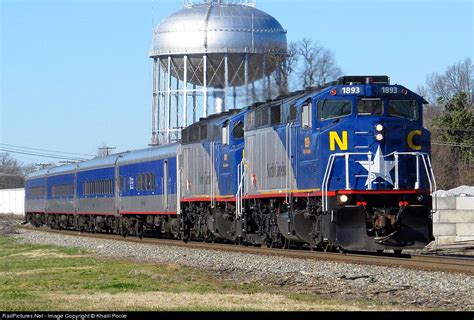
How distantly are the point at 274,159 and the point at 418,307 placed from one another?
13.2 meters

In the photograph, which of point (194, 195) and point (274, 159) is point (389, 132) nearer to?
point (274, 159)

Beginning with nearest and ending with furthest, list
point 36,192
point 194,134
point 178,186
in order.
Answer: point 194,134, point 178,186, point 36,192

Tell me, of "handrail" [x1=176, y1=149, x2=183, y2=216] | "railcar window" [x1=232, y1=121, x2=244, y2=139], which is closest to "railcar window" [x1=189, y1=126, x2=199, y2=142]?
"handrail" [x1=176, y1=149, x2=183, y2=216]

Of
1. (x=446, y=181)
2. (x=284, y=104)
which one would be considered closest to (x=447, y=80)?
(x=446, y=181)

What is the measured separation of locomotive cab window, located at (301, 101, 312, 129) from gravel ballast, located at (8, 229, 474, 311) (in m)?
3.30

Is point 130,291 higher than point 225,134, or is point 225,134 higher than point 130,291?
point 225,134

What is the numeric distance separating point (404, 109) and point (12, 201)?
96.6 m

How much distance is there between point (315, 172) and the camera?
24844mm

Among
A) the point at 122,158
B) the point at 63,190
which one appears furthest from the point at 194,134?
the point at 63,190

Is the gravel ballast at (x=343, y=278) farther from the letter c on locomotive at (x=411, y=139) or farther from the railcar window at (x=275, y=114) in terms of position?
the railcar window at (x=275, y=114)

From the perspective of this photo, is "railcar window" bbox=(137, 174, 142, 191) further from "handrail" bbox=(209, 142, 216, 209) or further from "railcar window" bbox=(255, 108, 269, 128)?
"railcar window" bbox=(255, 108, 269, 128)

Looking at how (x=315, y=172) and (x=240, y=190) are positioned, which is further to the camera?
(x=240, y=190)

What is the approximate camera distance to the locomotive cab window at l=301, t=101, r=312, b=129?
24938 mm

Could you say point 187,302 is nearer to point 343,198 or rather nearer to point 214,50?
point 343,198
